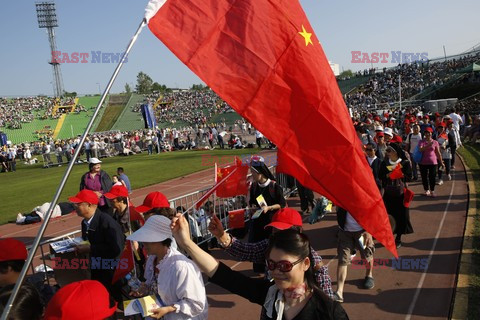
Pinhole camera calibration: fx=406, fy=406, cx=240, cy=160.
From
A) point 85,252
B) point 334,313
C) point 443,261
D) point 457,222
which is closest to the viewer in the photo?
point 334,313

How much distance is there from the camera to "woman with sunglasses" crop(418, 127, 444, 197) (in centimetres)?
1045

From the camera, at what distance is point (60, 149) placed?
3195 cm

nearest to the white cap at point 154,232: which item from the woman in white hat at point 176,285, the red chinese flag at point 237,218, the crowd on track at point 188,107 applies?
the woman in white hat at point 176,285

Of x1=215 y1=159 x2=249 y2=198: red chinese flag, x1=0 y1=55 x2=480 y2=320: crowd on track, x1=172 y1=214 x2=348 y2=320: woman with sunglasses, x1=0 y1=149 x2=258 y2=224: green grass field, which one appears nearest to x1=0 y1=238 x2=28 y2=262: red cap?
x1=0 y1=55 x2=480 y2=320: crowd on track

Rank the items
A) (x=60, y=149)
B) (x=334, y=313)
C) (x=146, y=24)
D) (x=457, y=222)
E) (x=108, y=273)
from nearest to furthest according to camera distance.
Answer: (x=334, y=313) < (x=146, y=24) < (x=108, y=273) < (x=457, y=222) < (x=60, y=149)

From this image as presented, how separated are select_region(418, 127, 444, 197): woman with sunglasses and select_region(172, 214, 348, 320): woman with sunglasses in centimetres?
911

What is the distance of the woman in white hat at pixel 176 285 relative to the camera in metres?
3.10

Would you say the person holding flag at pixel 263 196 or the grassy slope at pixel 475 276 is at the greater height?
the person holding flag at pixel 263 196

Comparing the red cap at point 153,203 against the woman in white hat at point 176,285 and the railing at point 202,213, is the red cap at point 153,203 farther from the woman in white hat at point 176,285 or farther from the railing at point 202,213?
the railing at point 202,213

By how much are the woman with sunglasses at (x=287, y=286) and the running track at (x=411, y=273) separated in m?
3.23

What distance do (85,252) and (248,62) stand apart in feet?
12.6

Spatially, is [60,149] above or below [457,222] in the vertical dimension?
above

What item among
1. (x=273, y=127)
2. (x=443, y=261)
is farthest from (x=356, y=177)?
(x=443, y=261)

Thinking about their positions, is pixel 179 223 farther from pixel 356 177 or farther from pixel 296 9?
pixel 296 9
